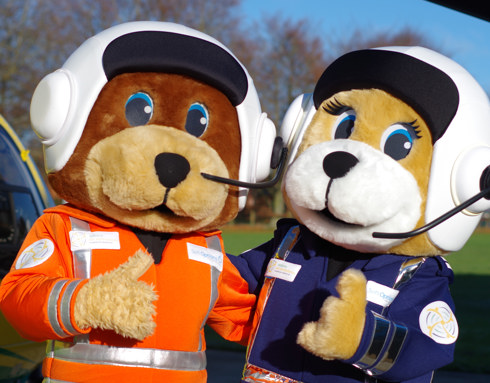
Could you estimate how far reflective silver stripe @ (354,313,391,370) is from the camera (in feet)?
7.18

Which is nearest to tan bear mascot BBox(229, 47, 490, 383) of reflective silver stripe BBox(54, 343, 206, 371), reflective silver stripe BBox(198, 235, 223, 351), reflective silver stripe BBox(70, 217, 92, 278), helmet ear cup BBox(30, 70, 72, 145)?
reflective silver stripe BBox(198, 235, 223, 351)

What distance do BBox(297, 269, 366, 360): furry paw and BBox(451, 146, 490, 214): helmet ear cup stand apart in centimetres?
55

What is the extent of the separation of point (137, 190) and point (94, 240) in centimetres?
35

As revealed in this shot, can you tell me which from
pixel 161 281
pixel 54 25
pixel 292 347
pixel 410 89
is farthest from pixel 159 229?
pixel 54 25

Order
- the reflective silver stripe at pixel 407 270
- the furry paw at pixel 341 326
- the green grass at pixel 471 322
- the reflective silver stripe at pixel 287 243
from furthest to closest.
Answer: the green grass at pixel 471 322 → the reflective silver stripe at pixel 287 243 → the reflective silver stripe at pixel 407 270 → the furry paw at pixel 341 326

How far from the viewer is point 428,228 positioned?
93.7 inches

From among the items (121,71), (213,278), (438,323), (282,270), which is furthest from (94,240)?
(438,323)

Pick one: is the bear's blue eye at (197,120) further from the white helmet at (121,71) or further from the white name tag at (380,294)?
the white name tag at (380,294)

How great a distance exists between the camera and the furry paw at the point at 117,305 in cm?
210

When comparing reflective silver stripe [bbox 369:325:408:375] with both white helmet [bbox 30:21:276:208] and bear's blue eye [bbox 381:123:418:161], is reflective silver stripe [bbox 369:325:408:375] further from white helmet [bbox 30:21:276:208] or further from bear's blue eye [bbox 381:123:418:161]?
white helmet [bbox 30:21:276:208]

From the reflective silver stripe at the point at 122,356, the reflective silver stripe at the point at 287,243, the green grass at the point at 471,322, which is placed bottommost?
the green grass at the point at 471,322

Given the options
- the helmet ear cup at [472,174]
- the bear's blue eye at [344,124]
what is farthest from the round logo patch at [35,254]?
the helmet ear cup at [472,174]

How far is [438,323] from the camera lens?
239cm

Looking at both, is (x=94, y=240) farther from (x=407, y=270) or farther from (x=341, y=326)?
(x=407, y=270)
